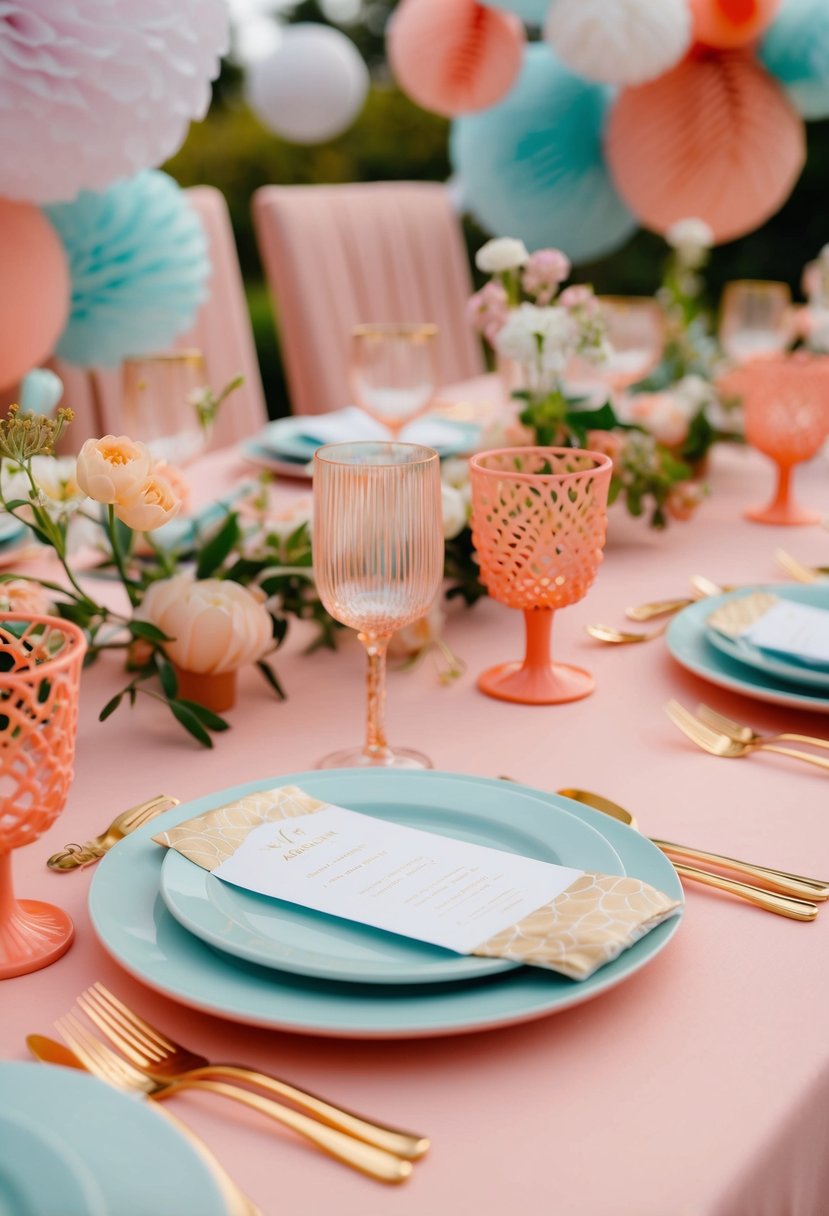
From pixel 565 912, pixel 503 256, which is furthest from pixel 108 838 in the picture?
pixel 503 256

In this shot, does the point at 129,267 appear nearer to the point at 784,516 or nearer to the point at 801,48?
the point at 784,516

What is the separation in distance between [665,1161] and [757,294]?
1750mm

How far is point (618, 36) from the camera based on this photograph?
1.46 m

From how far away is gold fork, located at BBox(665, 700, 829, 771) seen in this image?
0.86 metres

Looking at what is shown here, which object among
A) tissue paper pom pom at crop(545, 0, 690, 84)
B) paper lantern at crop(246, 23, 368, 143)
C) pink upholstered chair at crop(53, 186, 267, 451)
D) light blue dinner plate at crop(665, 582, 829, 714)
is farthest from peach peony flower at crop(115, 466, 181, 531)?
paper lantern at crop(246, 23, 368, 143)

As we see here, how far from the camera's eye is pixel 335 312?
238 cm

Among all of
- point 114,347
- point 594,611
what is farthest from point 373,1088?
point 114,347

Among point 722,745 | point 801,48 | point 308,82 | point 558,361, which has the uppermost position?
point 308,82

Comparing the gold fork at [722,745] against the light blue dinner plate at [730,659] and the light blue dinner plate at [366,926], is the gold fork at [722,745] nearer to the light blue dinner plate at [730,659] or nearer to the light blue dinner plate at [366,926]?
the light blue dinner plate at [730,659]

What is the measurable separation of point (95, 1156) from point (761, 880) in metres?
0.39

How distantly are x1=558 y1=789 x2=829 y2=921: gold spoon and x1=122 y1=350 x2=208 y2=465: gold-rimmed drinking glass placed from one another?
69 cm

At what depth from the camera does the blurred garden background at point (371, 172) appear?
5.26 metres

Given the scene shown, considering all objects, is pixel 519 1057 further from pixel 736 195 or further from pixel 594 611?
pixel 736 195

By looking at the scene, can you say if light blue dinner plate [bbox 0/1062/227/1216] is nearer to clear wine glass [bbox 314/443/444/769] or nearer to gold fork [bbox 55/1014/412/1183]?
gold fork [bbox 55/1014/412/1183]
